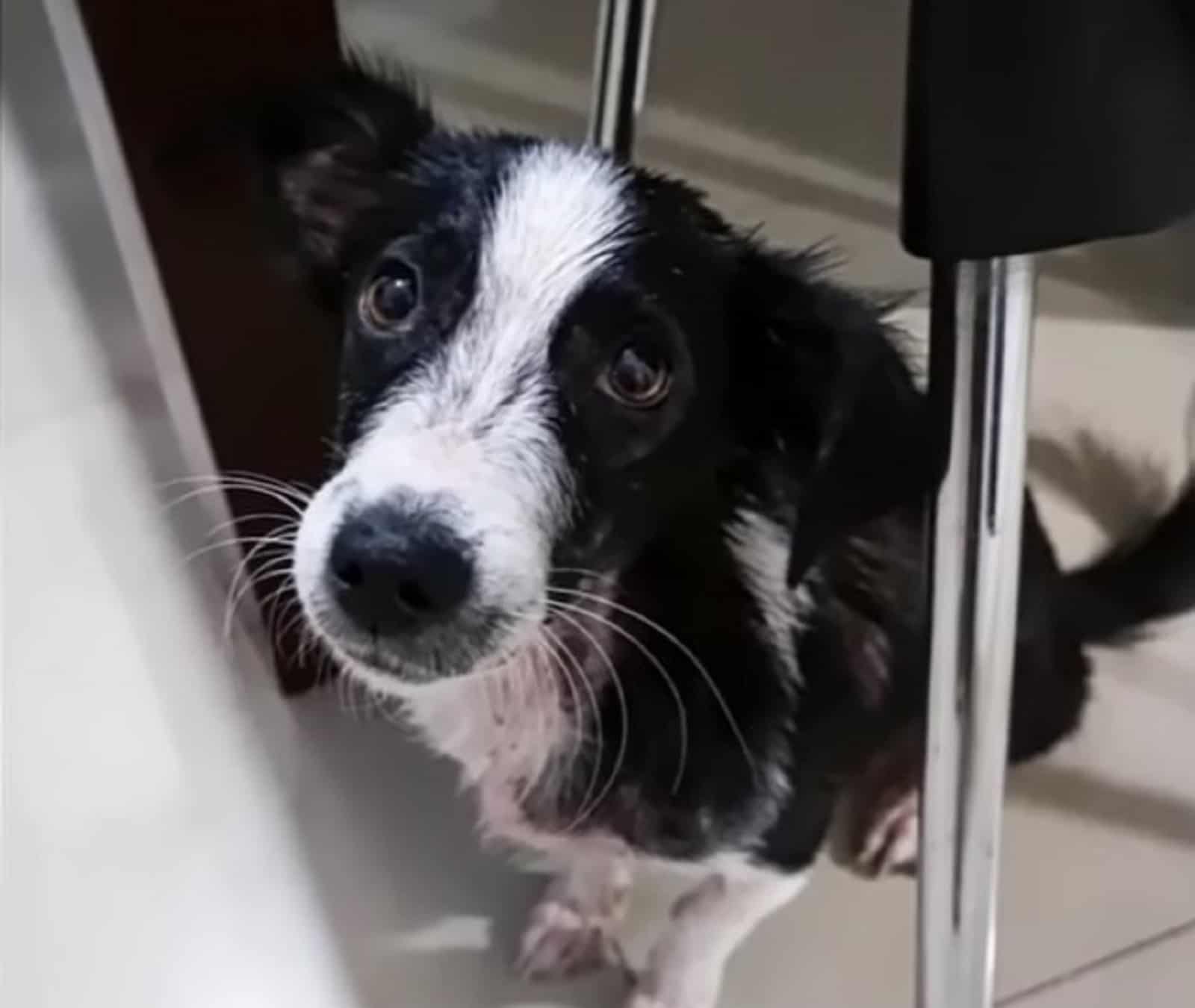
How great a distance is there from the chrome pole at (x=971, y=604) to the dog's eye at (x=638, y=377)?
0.41ft

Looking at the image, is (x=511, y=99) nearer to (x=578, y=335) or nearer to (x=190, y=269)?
(x=190, y=269)

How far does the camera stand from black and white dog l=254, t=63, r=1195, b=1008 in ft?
2.78

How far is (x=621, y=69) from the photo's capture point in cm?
120

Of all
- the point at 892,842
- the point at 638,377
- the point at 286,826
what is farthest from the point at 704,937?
the point at 638,377

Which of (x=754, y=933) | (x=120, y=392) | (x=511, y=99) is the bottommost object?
(x=754, y=933)

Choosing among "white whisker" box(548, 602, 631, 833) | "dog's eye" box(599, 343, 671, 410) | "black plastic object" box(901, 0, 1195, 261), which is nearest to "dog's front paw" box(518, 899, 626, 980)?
"white whisker" box(548, 602, 631, 833)

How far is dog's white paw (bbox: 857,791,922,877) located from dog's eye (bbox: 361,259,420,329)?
0.56 m

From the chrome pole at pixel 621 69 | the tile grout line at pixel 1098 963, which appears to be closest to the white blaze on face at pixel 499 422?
the chrome pole at pixel 621 69

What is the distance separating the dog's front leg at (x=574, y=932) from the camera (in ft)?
4.04

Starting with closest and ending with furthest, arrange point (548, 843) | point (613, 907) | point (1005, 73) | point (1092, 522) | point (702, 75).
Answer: point (1005, 73) → point (548, 843) → point (613, 907) → point (1092, 522) → point (702, 75)

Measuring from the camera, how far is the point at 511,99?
5.63 ft

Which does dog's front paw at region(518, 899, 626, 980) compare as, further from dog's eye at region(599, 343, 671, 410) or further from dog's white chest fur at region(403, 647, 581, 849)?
dog's eye at region(599, 343, 671, 410)

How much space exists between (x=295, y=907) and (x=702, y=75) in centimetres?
89

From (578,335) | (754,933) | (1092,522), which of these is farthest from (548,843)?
(1092,522)
